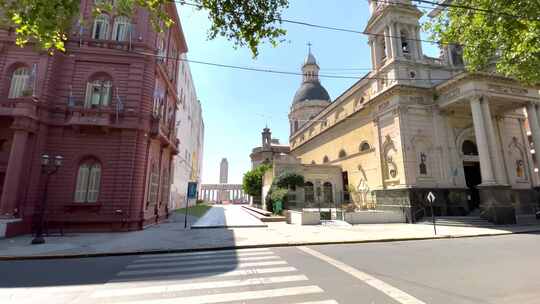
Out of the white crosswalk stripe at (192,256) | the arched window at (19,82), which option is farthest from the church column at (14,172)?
the white crosswalk stripe at (192,256)

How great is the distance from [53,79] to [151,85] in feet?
17.2

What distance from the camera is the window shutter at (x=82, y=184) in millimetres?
13211

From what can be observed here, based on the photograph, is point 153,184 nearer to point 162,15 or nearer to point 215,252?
point 215,252

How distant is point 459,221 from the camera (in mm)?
16891

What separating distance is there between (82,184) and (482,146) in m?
27.0

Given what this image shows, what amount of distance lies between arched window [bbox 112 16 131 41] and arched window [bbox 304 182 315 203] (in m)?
20.9

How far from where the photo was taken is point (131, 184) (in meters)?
13.5

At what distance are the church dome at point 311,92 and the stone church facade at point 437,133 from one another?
92.5 ft

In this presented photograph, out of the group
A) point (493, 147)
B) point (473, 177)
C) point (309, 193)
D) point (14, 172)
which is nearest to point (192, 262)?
point (14, 172)

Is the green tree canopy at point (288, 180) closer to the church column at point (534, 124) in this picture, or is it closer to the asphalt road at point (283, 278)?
the asphalt road at point (283, 278)

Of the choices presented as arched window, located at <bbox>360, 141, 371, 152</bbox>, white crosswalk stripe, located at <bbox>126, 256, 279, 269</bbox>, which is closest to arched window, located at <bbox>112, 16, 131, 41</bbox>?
white crosswalk stripe, located at <bbox>126, 256, 279, 269</bbox>

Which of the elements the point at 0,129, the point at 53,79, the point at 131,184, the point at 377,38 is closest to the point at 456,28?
the point at 377,38

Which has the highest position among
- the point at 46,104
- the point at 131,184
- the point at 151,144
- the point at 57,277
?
the point at 46,104

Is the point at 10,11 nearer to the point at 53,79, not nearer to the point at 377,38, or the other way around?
the point at 53,79
